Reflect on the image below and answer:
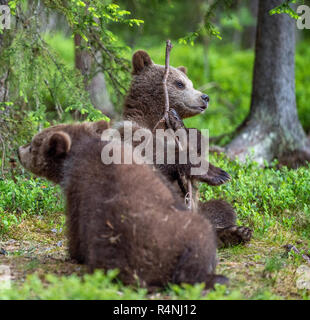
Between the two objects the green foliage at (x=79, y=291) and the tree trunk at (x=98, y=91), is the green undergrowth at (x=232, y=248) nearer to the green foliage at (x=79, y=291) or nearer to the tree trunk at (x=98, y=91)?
the green foliage at (x=79, y=291)

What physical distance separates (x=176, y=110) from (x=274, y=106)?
3605 millimetres

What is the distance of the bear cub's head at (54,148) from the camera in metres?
4.83

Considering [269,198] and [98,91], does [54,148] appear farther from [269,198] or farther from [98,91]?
[98,91]

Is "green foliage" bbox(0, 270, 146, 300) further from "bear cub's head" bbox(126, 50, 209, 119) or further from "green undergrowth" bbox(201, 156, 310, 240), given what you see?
"bear cub's head" bbox(126, 50, 209, 119)

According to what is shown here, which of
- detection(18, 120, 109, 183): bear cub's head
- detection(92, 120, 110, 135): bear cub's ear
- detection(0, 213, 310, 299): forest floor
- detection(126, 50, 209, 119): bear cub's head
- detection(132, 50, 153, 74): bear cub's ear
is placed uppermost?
detection(132, 50, 153, 74): bear cub's ear

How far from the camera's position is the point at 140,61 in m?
6.78

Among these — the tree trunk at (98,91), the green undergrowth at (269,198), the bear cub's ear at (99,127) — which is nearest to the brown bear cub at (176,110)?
the green undergrowth at (269,198)

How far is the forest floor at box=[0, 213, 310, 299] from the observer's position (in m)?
4.62

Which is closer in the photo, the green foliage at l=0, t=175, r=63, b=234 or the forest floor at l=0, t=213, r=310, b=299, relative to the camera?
the forest floor at l=0, t=213, r=310, b=299

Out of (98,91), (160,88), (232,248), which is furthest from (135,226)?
(98,91)

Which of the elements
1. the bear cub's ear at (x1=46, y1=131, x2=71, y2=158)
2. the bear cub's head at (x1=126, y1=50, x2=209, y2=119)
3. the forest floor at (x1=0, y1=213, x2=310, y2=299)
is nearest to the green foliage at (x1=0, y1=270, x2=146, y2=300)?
the forest floor at (x1=0, y1=213, x2=310, y2=299)

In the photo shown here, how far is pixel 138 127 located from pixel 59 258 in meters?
1.83

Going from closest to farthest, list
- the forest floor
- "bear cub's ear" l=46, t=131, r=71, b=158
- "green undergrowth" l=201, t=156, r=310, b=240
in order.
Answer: the forest floor, "bear cub's ear" l=46, t=131, r=71, b=158, "green undergrowth" l=201, t=156, r=310, b=240

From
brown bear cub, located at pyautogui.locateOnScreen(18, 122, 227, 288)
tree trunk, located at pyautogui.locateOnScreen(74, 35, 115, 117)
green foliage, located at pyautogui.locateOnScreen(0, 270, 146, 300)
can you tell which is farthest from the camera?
tree trunk, located at pyautogui.locateOnScreen(74, 35, 115, 117)
